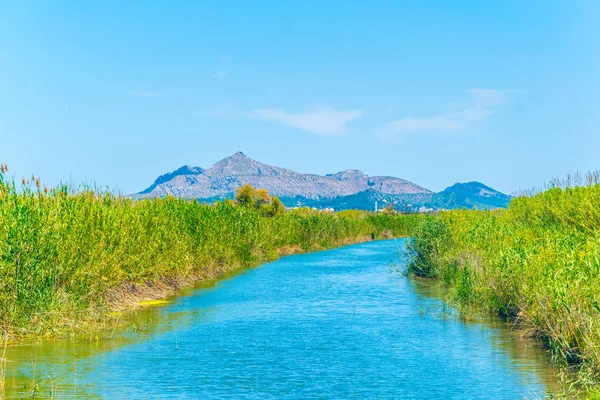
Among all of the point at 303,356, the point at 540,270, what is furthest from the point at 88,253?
the point at 540,270

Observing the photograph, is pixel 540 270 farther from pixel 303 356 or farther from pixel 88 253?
pixel 88 253

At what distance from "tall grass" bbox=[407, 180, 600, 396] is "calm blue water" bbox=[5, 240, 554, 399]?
0.84 metres

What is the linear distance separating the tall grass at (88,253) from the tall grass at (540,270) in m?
10.7

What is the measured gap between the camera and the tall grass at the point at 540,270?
13.3 meters

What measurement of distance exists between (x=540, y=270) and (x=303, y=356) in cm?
586

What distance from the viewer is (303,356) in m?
15.9

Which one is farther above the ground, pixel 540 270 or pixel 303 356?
pixel 540 270

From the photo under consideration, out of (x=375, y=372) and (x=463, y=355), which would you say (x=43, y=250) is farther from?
(x=463, y=355)

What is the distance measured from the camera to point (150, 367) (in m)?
14.5

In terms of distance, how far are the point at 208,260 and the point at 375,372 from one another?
68.7 ft

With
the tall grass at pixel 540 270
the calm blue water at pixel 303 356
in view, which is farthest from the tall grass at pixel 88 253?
the tall grass at pixel 540 270

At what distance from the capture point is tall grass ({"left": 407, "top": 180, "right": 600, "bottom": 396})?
523 inches

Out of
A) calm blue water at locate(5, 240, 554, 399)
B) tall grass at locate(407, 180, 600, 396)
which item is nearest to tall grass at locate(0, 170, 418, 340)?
calm blue water at locate(5, 240, 554, 399)

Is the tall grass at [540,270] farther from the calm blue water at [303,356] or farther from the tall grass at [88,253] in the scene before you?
the tall grass at [88,253]
